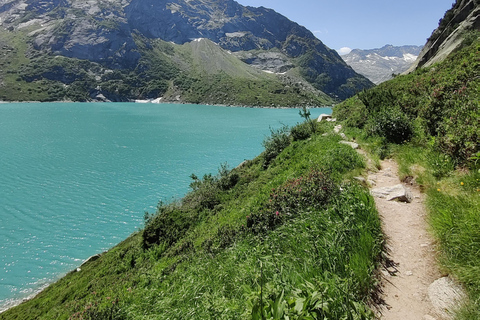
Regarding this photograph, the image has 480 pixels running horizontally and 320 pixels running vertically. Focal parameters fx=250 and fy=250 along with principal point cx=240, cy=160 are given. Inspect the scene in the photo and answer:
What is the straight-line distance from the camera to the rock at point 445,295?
13.0 ft

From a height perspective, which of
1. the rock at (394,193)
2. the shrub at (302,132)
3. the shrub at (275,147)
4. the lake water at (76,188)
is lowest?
the lake water at (76,188)

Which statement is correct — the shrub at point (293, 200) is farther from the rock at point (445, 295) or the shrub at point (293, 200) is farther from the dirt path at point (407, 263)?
the rock at point (445, 295)

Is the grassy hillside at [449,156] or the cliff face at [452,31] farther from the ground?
the cliff face at [452,31]

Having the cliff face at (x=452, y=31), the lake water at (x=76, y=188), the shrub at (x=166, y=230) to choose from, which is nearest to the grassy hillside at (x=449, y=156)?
the shrub at (x=166, y=230)

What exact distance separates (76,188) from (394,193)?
4050 centimetres

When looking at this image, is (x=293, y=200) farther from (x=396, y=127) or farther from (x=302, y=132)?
(x=302, y=132)

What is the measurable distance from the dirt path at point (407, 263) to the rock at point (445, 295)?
0.09m

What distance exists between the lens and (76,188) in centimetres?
3641

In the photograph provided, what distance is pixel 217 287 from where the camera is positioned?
573 cm

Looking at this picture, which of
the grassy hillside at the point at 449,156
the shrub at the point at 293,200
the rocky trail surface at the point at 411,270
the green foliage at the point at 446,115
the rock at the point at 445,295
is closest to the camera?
the rock at the point at 445,295

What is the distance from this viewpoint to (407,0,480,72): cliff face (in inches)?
1439

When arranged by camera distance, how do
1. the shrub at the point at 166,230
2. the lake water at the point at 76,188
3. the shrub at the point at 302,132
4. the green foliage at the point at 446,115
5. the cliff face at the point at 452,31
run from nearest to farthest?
the green foliage at the point at 446,115, the shrub at the point at 166,230, the lake water at the point at 76,188, the shrub at the point at 302,132, the cliff face at the point at 452,31

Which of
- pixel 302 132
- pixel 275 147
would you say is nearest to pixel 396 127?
pixel 302 132

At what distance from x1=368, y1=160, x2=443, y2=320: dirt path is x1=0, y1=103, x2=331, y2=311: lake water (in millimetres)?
23583
